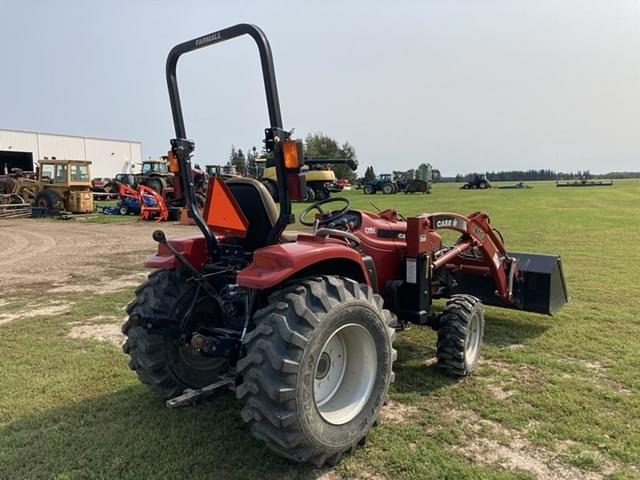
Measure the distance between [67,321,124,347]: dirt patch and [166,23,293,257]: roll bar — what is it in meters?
2.38

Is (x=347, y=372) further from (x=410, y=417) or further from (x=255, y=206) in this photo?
(x=255, y=206)

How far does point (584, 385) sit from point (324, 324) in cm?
248

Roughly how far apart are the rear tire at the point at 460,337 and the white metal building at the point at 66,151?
49.9 meters

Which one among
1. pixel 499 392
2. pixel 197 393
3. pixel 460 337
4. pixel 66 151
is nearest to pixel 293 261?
pixel 197 393

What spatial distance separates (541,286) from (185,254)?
392 centimetres

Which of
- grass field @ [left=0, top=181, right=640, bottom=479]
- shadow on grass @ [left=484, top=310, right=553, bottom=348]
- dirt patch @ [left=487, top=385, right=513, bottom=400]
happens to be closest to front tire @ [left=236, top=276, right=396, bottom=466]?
grass field @ [left=0, top=181, right=640, bottom=479]

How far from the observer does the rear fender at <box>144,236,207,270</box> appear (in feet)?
12.2

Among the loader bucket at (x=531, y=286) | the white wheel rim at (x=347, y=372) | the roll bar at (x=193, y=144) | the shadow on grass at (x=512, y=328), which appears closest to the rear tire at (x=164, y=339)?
the roll bar at (x=193, y=144)

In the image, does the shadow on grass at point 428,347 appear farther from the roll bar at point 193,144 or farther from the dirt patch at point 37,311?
the dirt patch at point 37,311

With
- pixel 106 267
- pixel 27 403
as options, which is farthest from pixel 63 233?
pixel 27 403

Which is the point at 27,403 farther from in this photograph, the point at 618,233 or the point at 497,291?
the point at 618,233

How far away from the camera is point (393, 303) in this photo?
14.6 feet

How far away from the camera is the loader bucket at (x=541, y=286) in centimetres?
561

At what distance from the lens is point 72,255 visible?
11609 mm
